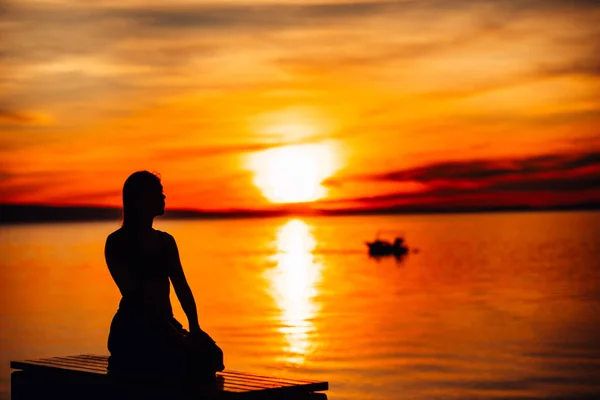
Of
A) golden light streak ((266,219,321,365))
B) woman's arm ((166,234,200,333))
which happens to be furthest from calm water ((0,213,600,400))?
woman's arm ((166,234,200,333))

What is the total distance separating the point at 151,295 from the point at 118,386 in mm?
739

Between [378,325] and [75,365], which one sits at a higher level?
→ [378,325]

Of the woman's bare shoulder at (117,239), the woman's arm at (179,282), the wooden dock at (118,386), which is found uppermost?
the woman's bare shoulder at (117,239)

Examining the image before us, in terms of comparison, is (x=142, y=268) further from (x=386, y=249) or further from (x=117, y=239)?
(x=386, y=249)

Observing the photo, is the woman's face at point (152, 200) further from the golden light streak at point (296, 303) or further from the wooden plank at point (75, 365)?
the golden light streak at point (296, 303)

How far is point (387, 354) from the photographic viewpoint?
2533cm

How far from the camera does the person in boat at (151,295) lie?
812cm

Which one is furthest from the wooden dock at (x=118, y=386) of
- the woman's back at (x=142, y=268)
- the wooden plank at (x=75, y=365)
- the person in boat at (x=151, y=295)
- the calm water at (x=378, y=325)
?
the calm water at (x=378, y=325)

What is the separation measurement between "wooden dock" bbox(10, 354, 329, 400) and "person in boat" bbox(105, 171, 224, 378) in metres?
0.17

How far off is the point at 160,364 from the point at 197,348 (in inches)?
12.7

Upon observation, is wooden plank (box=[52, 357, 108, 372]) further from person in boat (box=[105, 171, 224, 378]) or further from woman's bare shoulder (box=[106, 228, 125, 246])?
woman's bare shoulder (box=[106, 228, 125, 246])

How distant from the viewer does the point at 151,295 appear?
8.27 metres

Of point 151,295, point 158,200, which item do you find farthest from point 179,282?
→ point 158,200

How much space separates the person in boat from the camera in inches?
320
